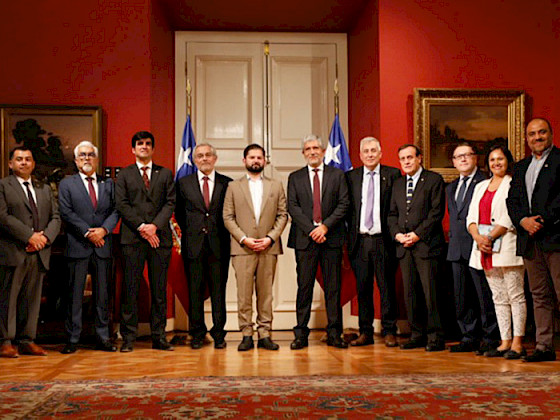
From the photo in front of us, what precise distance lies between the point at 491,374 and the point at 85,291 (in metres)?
3.09

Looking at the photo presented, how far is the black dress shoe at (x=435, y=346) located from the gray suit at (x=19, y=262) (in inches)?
113

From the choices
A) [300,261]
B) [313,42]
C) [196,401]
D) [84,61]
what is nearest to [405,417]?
[196,401]

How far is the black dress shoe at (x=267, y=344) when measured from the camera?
5.01 m

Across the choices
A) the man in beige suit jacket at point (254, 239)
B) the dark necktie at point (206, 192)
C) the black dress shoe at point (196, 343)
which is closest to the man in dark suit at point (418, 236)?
the man in beige suit jacket at point (254, 239)

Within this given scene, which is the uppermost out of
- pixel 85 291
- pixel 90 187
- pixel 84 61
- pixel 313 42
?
pixel 313 42

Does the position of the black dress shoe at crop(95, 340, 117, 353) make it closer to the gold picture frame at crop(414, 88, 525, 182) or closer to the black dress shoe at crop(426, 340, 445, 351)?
the black dress shoe at crop(426, 340, 445, 351)

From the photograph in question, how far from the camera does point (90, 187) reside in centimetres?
512

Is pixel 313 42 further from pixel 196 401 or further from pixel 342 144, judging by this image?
pixel 196 401

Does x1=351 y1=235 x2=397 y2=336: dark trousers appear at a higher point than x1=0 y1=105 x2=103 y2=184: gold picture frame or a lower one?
lower

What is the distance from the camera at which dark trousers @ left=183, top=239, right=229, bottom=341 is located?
16.9ft

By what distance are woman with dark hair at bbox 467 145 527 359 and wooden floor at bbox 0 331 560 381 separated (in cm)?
25

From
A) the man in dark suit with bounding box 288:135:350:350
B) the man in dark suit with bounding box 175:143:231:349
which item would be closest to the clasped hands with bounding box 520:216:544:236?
the man in dark suit with bounding box 288:135:350:350

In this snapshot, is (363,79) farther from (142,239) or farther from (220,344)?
(220,344)

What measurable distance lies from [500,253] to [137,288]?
2.65m
